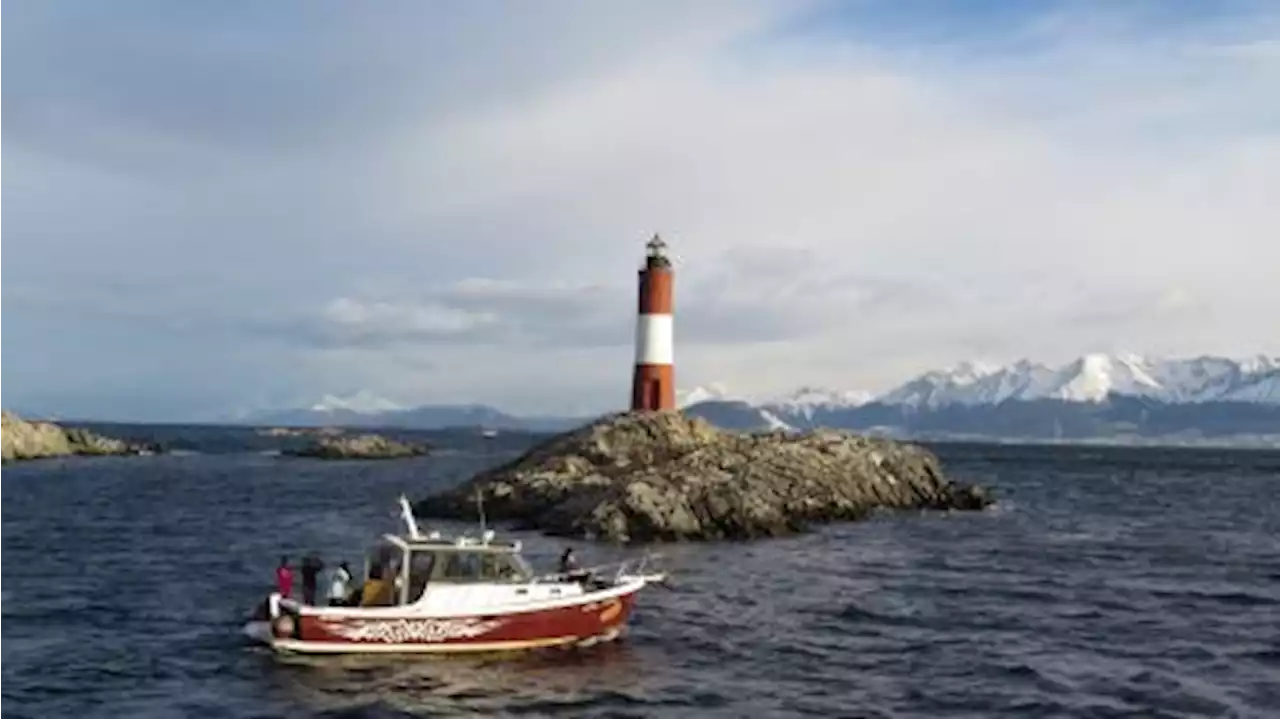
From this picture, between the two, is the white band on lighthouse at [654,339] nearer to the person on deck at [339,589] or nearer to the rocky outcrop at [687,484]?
the rocky outcrop at [687,484]

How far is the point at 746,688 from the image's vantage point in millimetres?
26656

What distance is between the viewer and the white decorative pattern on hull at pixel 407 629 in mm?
28812

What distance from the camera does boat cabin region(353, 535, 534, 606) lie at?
29.4 meters

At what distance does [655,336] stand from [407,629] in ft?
116

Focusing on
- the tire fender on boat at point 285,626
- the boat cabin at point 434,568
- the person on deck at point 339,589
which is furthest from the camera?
the person on deck at point 339,589

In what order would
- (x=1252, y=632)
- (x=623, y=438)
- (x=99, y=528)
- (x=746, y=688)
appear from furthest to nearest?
(x=623, y=438) < (x=99, y=528) < (x=1252, y=632) < (x=746, y=688)

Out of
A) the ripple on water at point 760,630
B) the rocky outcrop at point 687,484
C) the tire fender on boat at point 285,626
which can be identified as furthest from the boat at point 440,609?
the rocky outcrop at point 687,484

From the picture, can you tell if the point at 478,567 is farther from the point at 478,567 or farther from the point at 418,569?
the point at 418,569

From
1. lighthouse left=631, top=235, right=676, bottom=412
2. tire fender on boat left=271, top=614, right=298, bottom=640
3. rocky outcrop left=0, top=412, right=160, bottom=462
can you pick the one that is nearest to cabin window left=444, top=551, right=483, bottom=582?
tire fender on boat left=271, top=614, right=298, bottom=640

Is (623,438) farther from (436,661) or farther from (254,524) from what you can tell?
(436,661)

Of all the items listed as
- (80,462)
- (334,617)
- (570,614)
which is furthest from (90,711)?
(80,462)

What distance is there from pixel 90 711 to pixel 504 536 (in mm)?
27695

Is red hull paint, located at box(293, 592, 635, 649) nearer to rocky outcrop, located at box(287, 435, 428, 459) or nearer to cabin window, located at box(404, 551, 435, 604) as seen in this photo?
cabin window, located at box(404, 551, 435, 604)

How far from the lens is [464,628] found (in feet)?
96.2
